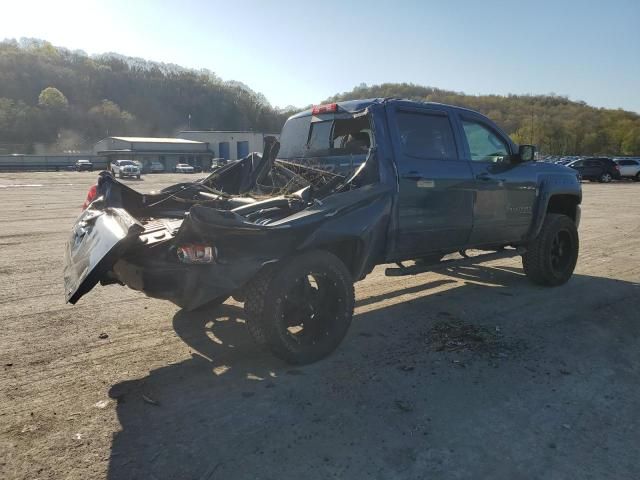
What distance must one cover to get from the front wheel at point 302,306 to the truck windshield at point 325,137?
138 centimetres

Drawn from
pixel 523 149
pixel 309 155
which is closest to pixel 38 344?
pixel 309 155

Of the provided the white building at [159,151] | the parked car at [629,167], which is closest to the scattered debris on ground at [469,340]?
the parked car at [629,167]

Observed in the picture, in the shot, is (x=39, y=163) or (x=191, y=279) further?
(x=39, y=163)

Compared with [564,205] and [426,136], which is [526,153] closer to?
[564,205]

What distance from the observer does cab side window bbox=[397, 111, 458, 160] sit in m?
4.75

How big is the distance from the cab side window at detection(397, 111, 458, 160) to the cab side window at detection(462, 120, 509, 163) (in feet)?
1.05

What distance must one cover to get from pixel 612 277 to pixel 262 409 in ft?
18.6

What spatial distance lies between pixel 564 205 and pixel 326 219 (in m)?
4.29

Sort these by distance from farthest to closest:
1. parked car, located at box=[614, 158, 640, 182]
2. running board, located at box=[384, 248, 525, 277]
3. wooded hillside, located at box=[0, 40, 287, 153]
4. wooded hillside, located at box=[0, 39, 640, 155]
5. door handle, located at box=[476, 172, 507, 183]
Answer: wooded hillside, located at box=[0, 40, 287, 153], wooded hillside, located at box=[0, 39, 640, 155], parked car, located at box=[614, 158, 640, 182], door handle, located at box=[476, 172, 507, 183], running board, located at box=[384, 248, 525, 277]

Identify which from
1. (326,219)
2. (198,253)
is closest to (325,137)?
(326,219)

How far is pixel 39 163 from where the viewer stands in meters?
66.6

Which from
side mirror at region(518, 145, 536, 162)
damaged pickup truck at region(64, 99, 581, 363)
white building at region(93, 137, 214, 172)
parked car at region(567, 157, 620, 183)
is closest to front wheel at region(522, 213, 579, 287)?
damaged pickup truck at region(64, 99, 581, 363)

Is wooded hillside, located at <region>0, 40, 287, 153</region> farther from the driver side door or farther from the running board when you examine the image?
the running board

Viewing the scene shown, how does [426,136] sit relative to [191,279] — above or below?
above
